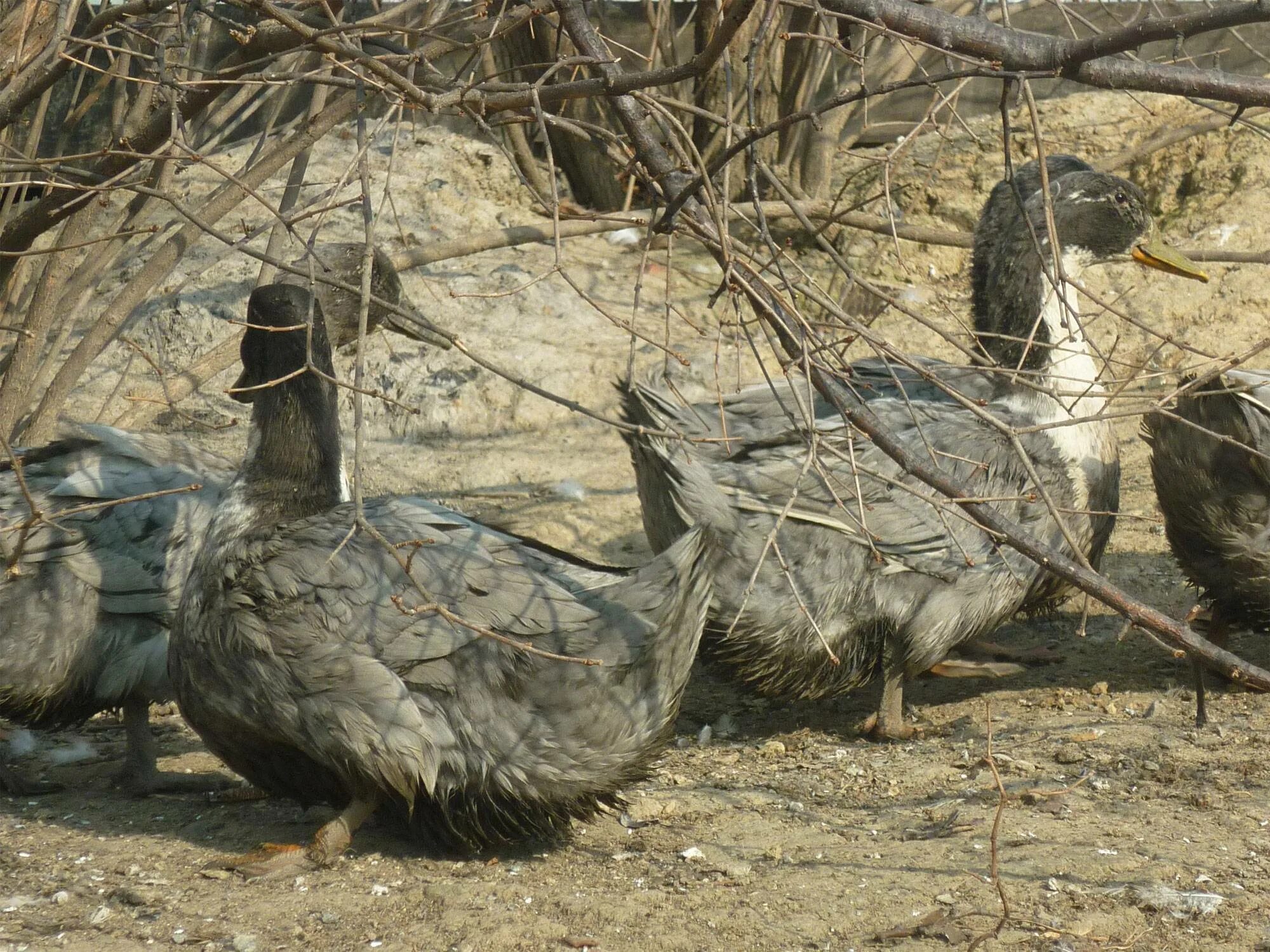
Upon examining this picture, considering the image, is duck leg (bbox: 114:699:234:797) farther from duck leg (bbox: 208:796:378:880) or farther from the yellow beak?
the yellow beak

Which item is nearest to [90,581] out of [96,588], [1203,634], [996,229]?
[96,588]

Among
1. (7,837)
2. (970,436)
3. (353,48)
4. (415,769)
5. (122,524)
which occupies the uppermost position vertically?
(353,48)

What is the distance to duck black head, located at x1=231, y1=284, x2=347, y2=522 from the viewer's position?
4020mm

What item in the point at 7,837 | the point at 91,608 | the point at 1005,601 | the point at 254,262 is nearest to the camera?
the point at 7,837

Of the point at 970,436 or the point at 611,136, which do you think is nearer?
the point at 611,136

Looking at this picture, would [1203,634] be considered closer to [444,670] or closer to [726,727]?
[726,727]

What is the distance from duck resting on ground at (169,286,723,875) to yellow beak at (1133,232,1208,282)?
293 cm

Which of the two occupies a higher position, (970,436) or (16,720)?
(970,436)

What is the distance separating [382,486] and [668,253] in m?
3.74

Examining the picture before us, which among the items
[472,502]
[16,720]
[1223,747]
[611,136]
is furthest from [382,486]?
[1223,747]

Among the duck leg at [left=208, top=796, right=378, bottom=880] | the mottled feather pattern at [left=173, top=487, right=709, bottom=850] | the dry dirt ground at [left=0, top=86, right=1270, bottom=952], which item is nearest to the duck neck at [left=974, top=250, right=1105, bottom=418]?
the dry dirt ground at [left=0, top=86, right=1270, bottom=952]

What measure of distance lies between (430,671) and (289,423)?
0.96 meters

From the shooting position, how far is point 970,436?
4.96m

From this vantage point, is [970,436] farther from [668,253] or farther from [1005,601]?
[668,253]
